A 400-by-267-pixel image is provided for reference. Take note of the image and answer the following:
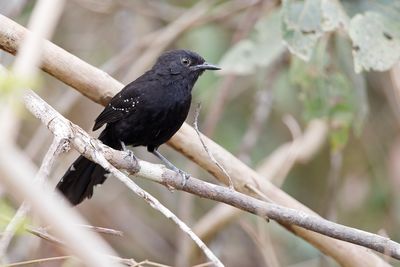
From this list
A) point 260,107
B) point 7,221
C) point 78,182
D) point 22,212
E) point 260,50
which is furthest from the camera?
point 260,107

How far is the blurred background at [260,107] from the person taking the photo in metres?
4.18

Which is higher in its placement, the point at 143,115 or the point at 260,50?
the point at 260,50

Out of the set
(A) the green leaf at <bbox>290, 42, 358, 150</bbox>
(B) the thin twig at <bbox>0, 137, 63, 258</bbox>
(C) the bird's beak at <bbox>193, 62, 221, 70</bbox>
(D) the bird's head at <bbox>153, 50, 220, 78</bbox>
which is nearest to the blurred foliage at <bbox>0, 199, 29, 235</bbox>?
(B) the thin twig at <bbox>0, 137, 63, 258</bbox>

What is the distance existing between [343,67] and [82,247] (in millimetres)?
3960

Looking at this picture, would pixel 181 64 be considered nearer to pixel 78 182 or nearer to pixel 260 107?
pixel 78 182

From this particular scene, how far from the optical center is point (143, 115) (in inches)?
144

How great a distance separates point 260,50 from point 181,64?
56 cm

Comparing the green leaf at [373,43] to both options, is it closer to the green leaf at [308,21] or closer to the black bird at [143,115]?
the green leaf at [308,21]

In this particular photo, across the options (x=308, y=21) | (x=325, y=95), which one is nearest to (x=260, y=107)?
(x=325, y=95)

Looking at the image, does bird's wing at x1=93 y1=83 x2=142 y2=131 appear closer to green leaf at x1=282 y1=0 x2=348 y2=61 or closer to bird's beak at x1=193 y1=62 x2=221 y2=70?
bird's beak at x1=193 y1=62 x2=221 y2=70

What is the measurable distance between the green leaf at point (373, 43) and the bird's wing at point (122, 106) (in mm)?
1105

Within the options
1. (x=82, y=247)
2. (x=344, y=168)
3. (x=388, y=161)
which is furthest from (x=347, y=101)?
(x=82, y=247)

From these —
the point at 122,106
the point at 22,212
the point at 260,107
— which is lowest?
the point at 260,107

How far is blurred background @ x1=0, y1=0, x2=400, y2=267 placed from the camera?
418 cm
